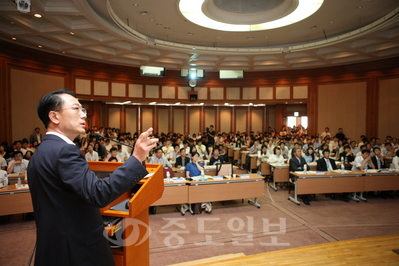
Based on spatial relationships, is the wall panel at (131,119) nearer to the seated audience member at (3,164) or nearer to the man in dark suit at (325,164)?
the seated audience member at (3,164)

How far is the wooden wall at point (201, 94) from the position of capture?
9.96 m

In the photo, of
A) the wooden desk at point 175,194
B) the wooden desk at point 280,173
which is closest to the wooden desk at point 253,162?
the wooden desk at point 280,173

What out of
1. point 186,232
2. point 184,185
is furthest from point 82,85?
point 186,232

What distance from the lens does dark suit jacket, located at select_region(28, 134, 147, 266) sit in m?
1.14

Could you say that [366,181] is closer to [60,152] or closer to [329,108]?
[60,152]

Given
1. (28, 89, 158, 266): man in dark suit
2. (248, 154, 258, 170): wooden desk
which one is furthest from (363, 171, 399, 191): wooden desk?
(28, 89, 158, 266): man in dark suit

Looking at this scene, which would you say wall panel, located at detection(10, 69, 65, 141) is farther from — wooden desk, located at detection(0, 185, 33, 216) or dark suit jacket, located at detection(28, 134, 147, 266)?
dark suit jacket, located at detection(28, 134, 147, 266)

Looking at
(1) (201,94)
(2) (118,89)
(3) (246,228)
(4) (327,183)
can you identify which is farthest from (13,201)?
(1) (201,94)

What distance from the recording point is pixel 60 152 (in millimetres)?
1154

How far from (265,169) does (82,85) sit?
935 centimetres

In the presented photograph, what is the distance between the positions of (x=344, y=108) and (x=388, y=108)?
6.56ft

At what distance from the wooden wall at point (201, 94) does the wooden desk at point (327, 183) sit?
7.36 meters

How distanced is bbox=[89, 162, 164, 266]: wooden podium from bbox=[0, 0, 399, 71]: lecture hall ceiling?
20.2ft

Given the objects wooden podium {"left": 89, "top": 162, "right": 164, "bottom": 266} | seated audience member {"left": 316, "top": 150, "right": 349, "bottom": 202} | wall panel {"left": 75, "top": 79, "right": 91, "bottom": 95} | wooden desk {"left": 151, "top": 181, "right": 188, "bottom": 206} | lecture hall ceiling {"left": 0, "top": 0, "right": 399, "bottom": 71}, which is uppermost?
lecture hall ceiling {"left": 0, "top": 0, "right": 399, "bottom": 71}
